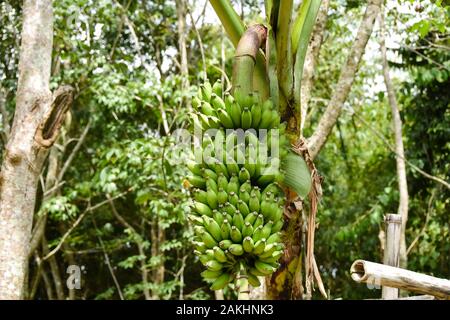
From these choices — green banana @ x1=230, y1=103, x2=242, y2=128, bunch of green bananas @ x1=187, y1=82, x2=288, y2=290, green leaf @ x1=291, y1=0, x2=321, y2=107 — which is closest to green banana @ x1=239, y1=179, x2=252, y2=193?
bunch of green bananas @ x1=187, y1=82, x2=288, y2=290

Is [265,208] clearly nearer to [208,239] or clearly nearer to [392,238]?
[208,239]

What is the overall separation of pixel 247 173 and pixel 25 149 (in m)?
1.47

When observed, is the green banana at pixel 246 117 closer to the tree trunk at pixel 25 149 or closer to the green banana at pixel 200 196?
the green banana at pixel 200 196

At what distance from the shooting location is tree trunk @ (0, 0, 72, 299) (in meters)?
2.19

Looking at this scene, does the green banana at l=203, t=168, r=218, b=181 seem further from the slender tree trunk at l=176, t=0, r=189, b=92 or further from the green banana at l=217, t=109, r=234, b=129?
the slender tree trunk at l=176, t=0, r=189, b=92

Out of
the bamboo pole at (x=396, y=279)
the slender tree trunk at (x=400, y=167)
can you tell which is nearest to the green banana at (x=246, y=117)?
the bamboo pole at (x=396, y=279)

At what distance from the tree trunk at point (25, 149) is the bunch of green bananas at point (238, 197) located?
1.37 metres

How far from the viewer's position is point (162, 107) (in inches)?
183

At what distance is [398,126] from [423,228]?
109 cm

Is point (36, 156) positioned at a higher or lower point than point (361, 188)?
lower

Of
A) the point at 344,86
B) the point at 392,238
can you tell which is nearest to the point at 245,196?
the point at 392,238

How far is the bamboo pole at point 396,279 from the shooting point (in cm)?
116
